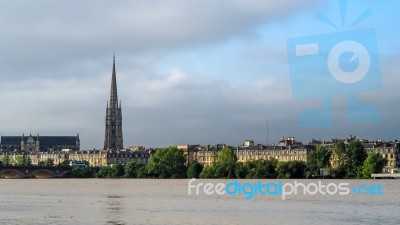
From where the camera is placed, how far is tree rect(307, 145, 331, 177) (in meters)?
133

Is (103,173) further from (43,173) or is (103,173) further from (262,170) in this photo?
(262,170)

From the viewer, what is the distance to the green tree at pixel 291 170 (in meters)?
130

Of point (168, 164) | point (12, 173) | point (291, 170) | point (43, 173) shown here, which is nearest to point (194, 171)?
point (168, 164)

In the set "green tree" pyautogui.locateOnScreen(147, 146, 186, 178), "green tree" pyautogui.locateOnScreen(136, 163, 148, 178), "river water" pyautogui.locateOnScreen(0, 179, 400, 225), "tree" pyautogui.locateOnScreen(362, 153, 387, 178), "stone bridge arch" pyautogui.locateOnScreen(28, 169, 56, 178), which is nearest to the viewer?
"river water" pyautogui.locateOnScreen(0, 179, 400, 225)

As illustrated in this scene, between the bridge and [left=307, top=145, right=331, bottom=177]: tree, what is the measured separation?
7556 cm

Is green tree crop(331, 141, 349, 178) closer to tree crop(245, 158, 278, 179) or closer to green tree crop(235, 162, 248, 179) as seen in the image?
tree crop(245, 158, 278, 179)

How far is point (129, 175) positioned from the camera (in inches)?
6752

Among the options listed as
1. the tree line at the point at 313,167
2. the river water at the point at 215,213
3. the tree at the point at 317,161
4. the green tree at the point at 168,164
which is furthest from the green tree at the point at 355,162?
the river water at the point at 215,213

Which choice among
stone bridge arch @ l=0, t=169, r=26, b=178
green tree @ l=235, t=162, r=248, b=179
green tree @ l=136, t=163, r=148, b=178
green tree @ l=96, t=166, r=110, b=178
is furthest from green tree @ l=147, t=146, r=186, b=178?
stone bridge arch @ l=0, t=169, r=26, b=178

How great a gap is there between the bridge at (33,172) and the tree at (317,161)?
2975 inches

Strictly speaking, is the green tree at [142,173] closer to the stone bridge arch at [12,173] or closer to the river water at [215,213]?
the stone bridge arch at [12,173]

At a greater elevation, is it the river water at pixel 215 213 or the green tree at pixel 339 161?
the green tree at pixel 339 161

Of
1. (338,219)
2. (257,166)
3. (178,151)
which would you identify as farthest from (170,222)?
(178,151)

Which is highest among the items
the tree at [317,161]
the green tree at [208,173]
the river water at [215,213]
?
the tree at [317,161]
